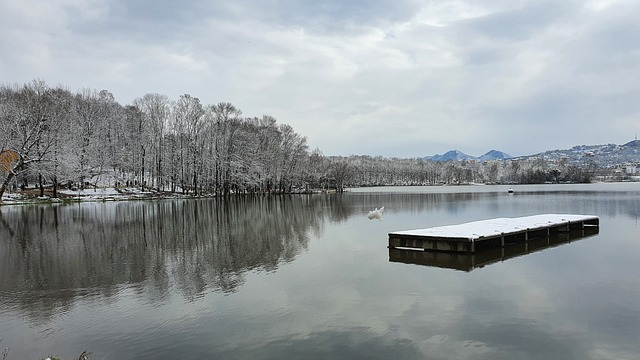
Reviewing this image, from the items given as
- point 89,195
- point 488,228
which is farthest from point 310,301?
point 89,195

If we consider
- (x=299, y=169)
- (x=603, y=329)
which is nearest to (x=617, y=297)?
(x=603, y=329)

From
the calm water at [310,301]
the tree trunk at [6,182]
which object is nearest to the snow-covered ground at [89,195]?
the tree trunk at [6,182]

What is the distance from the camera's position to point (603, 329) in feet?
36.8

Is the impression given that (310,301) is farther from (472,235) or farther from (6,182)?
(6,182)

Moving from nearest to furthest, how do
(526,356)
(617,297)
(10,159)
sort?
1. (526,356)
2. (617,297)
3. (10,159)

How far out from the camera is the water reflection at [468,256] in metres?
20.0

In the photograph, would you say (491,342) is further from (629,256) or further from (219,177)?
(219,177)

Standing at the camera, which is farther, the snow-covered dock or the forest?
the forest

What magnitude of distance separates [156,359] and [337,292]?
22.1 ft

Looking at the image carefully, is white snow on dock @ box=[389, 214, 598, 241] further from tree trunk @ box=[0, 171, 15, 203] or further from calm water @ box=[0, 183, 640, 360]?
tree trunk @ box=[0, 171, 15, 203]

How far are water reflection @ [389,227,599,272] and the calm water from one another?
20cm

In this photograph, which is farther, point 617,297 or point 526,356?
point 617,297

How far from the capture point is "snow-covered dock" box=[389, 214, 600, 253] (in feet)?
73.8

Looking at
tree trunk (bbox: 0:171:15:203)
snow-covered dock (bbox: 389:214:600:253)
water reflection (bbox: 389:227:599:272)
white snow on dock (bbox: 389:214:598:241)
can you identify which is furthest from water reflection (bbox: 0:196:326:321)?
tree trunk (bbox: 0:171:15:203)
